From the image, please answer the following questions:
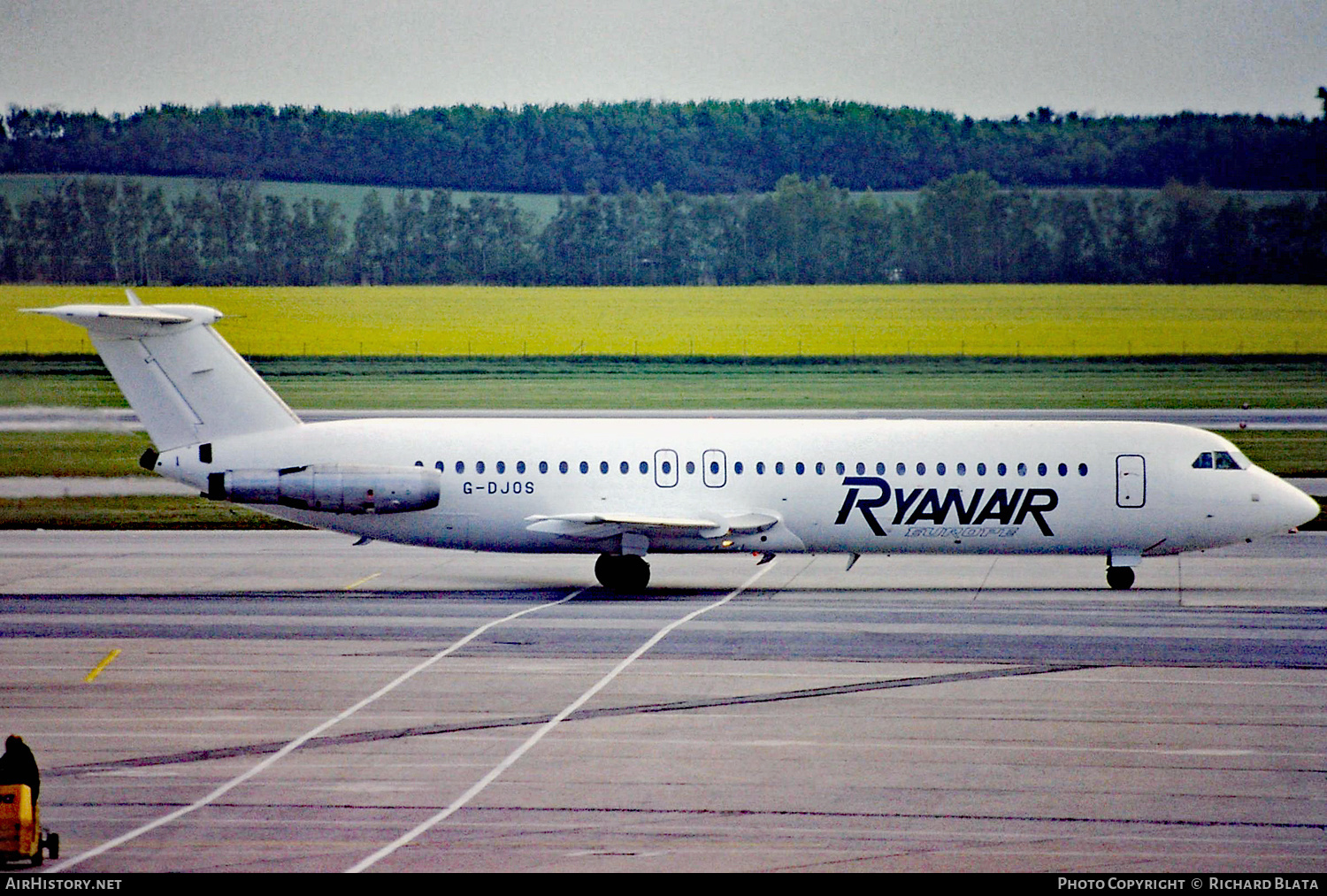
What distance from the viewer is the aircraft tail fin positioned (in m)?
34.0

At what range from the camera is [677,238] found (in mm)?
85750

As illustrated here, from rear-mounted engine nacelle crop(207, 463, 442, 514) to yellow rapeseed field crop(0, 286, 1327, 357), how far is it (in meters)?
39.5

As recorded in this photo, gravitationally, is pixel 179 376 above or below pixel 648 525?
above

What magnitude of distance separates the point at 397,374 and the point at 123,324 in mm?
41023

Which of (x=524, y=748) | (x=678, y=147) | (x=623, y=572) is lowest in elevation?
(x=524, y=748)

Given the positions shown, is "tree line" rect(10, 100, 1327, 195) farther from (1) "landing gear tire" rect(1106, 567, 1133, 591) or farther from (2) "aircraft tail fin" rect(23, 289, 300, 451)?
(1) "landing gear tire" rect(1106, 567, 1133, 591)

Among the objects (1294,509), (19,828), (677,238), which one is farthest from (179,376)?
(677,238)

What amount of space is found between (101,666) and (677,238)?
6236 cm

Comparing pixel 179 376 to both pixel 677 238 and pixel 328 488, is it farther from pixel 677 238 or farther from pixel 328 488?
pixel 677 238

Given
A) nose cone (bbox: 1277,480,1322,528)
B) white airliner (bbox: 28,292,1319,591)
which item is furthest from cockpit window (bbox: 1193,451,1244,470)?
nose cone (bbox: 1277,480,1322,528)

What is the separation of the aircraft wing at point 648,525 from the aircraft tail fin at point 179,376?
22.1 feet

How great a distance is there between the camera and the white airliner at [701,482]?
34219 mm

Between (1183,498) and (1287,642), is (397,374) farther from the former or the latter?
(1287,642)

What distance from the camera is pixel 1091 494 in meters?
34.8
